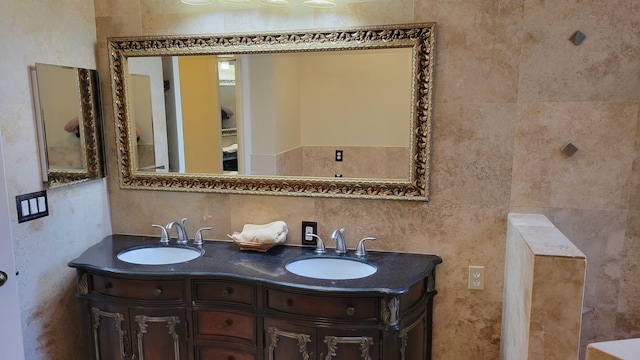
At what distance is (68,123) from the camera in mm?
2285

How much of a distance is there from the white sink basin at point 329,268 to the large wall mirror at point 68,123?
125 centimetres

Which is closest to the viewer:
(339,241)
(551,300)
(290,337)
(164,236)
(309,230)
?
(551,300)

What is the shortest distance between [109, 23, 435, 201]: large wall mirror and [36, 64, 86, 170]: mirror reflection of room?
217 mm

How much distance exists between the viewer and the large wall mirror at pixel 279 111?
84.4 inches

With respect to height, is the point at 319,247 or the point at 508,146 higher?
the point at 508,146

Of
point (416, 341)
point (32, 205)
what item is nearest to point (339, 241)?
point (416, 341)

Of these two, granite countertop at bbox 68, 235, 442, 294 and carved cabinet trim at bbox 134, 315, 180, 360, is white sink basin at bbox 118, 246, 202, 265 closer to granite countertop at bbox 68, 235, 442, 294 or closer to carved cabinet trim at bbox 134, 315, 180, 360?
granite countertop at bbox 68, 235, 442, 294

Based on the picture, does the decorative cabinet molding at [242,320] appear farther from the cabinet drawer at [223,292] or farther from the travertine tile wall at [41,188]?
the travertine tile wall at [41,188]

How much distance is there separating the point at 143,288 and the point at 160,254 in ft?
1.26

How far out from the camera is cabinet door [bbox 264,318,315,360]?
6.16 ft

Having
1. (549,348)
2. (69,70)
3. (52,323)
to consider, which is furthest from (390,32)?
(52,323)

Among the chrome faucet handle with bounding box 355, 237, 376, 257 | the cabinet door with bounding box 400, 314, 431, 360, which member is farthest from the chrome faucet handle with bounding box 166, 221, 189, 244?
the cabinet door with bounding box 400, 314, 431, 360

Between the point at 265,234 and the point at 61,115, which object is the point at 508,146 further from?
the point at 61,115

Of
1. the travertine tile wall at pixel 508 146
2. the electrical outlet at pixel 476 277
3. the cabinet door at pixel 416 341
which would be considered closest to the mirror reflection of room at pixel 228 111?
the travertine tile wall at pixel 508 146
